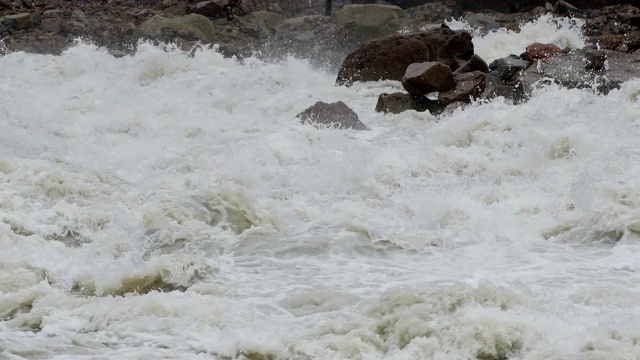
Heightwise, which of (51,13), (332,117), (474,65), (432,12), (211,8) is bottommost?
(51,13)

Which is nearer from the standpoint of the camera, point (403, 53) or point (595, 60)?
point (595, 60)

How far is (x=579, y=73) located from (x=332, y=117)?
3474mm

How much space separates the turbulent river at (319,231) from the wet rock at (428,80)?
52 centimetres

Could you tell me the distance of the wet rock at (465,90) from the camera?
11.4 m

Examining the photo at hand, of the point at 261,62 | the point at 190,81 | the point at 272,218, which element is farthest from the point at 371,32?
the point at 272,218

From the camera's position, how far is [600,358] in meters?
4.59

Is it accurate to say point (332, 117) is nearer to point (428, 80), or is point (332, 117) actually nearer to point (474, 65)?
point (428, 80)

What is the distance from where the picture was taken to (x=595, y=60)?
38.5 ft

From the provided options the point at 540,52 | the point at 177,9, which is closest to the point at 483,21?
the point at 540,52

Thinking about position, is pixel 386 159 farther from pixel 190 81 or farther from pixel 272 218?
pixel 190 81

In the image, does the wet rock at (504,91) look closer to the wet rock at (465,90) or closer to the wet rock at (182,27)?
the wet rock at (465,90)

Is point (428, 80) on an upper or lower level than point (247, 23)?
upper

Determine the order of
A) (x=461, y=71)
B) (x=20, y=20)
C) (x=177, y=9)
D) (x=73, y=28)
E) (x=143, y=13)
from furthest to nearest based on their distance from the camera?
(x=143, y=13) < (x=177, y=9) < (x=73, y=28) < (x=20, y=20) < (x=461, y=71)

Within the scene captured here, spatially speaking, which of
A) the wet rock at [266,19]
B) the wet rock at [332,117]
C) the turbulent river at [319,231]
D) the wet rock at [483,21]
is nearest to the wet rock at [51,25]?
the wet rock at [266,19]
